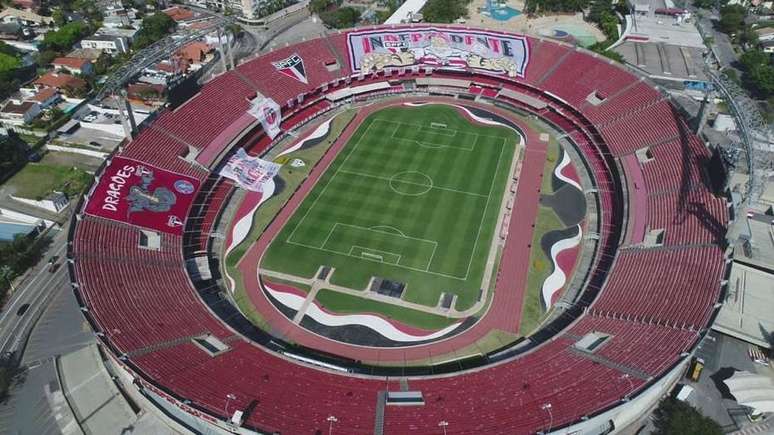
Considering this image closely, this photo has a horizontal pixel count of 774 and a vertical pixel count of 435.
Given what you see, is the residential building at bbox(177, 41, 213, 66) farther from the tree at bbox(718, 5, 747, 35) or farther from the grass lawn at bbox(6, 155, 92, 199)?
the tree at bbox(718, 5, 747, 35)

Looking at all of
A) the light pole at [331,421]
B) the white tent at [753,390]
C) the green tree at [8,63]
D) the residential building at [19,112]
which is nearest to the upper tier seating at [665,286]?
the white tent at [753,390]

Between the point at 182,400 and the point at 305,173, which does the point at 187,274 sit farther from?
the point at 305,173

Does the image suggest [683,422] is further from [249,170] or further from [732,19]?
[732,19]

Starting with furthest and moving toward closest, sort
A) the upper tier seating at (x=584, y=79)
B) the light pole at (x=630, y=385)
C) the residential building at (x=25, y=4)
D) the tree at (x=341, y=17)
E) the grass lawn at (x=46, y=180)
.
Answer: the residential building at (x=25, y=4) → the tree at (x=341, y=17) → the upper tier seating at (x=584, y=79) → the grass lawn at (x=46, y=180) → the light pole at (x=630, y=385)

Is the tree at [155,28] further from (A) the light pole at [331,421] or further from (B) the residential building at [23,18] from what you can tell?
(A) the light pole at [331,421]

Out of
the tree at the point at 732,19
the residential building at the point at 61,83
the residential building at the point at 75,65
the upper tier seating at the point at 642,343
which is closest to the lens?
the upper tier seating at the point at 642,343

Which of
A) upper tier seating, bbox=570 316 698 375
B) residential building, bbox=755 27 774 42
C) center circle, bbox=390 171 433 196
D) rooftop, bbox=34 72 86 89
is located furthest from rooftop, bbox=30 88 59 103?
residential building, bbox=755 27 774 42

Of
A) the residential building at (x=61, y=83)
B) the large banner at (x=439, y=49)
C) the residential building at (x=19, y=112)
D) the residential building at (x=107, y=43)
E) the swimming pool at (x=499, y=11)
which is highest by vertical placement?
the swimming pool at (x=499, y=11)

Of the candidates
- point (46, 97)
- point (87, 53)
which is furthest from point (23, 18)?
point (46, 97)
